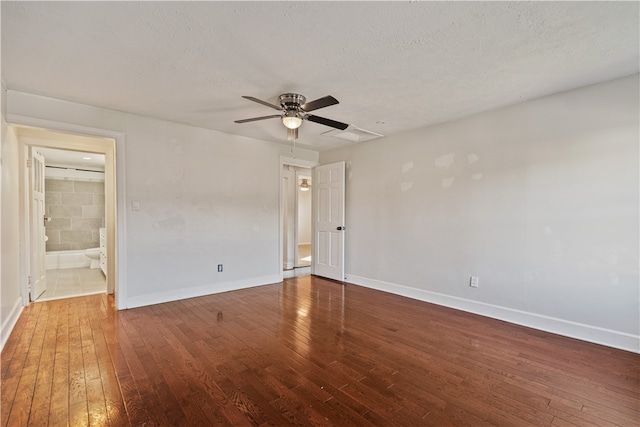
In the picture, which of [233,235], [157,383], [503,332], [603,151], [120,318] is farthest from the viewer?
[233,235]

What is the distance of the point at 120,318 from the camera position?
330cm

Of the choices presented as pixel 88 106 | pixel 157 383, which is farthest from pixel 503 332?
pixel 88 106

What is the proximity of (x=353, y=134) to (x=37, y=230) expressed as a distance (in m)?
4.73

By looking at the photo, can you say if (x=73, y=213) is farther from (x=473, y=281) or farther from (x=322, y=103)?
(x=473, y=281)

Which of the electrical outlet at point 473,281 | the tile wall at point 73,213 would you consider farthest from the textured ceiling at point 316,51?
the tile wall at point 73,213

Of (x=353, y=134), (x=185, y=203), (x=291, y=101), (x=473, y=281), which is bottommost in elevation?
(x=473, y=281)

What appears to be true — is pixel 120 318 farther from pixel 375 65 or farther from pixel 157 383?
pixel 375 65

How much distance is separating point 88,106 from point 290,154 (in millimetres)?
2852

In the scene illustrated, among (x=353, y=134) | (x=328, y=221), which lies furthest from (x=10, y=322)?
(x=353, y=134)

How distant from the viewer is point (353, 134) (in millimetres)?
4527

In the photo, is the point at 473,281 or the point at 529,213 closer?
the point at 529,213

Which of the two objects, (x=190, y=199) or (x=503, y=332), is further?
(x=190, y=199)

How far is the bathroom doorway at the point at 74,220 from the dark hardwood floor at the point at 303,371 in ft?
3.50

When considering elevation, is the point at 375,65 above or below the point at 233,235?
above
